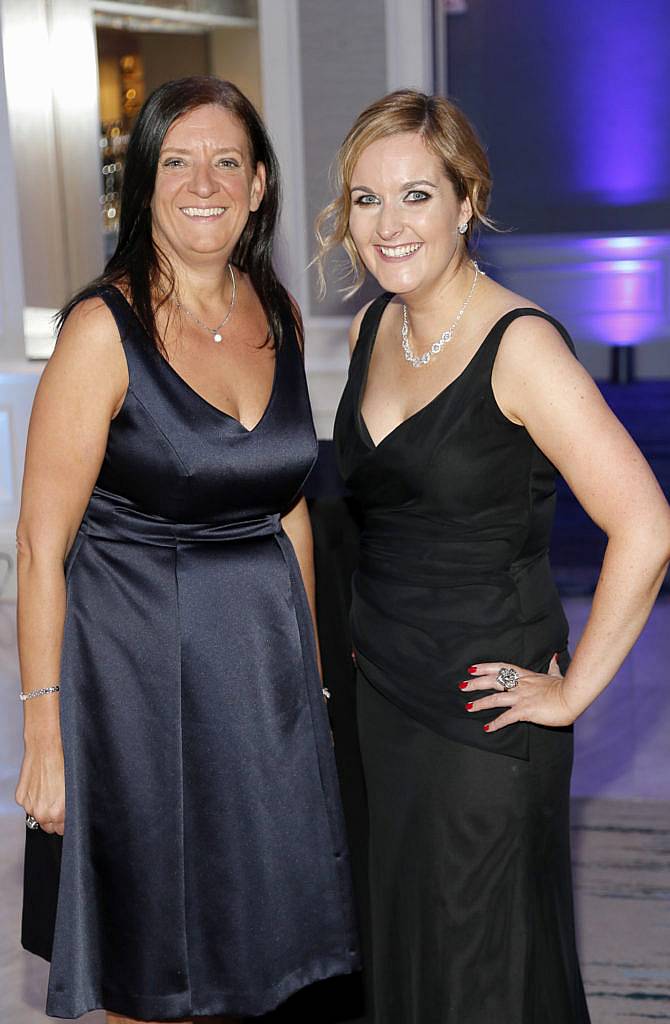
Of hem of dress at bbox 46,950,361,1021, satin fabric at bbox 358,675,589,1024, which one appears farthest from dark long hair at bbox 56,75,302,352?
hem of dress at bbox 46,950,361,1021

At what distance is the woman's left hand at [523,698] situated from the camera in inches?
70.8

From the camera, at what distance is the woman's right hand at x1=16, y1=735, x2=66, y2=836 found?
6.12 feet

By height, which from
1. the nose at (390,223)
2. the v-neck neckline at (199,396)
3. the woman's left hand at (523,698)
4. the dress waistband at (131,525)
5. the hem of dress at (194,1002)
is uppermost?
the nose at (390,223)

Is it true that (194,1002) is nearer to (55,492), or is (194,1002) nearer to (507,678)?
(507,678)

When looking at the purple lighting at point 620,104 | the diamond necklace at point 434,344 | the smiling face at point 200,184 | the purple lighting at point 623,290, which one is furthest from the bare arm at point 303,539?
the purple lighting at point 620,104

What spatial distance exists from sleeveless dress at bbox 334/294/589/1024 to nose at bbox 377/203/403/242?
0.67 feet

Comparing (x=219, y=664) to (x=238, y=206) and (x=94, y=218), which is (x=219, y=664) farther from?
(x=94, y=218)

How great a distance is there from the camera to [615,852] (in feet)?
10.9

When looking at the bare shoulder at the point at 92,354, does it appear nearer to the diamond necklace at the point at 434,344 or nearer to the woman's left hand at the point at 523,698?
the diamond necklace at the point at 434,344

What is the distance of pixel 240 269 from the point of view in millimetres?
2141

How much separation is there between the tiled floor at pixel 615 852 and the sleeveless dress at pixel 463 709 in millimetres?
875

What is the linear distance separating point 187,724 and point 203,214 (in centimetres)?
78

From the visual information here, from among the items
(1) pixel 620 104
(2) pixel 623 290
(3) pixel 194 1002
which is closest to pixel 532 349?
(3) pixel 194 1002

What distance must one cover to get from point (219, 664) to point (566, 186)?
934 cm
